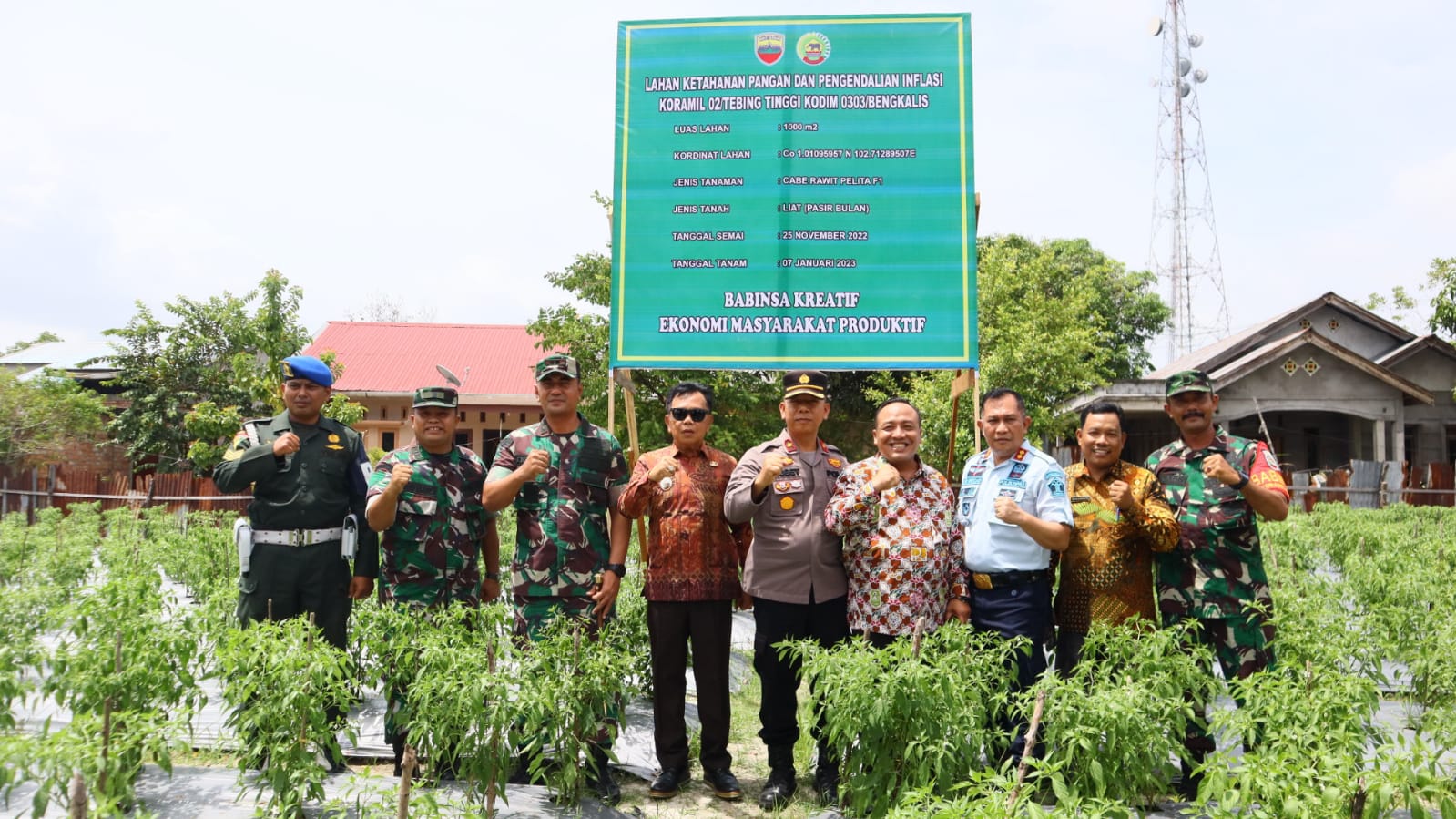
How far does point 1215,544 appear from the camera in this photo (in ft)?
11.9

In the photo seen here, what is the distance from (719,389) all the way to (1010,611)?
10.4m

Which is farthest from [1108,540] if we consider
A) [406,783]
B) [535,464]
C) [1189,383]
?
[406,783]

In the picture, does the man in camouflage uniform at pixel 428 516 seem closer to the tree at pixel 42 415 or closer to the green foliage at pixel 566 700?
the green foliage at pixel 566 700

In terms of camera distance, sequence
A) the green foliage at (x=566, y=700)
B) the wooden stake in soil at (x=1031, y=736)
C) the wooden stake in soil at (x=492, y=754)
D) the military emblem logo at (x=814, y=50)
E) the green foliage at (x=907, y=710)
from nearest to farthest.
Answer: the wooden stake in soil at (x=1031, y=736) → the green foliage at (x=907, y=710) → the wooden stake in soil at (x=492, y=754) → the green foliage at (x=566, y=700) → the military emblem logo at (x=814, y=50)

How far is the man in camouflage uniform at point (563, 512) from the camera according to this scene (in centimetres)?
372

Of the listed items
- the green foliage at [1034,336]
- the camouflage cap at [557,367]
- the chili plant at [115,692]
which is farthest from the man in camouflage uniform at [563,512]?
the green foliage at [1034,336]

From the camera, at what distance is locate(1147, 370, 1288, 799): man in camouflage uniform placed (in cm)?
355

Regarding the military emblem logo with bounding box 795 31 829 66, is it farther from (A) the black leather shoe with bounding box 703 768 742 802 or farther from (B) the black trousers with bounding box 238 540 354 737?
(A) the black leather shoe with bounding box 703 768 742 802

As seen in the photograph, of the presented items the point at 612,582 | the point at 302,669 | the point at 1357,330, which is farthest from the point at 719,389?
the point at 1357,330

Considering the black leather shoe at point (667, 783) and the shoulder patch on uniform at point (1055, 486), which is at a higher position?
the shoulder patch on uniform at point (1055, 486)

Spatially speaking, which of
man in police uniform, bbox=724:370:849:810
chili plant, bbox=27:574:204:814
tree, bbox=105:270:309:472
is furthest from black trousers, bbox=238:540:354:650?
tree, bbox=105:270:309:472

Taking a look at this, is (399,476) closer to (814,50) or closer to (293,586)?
(293,586)

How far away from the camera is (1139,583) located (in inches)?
142

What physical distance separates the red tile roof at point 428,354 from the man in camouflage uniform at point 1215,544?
19125 mm
